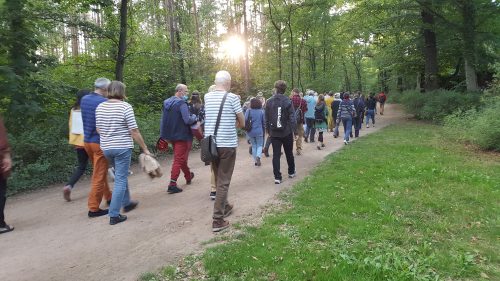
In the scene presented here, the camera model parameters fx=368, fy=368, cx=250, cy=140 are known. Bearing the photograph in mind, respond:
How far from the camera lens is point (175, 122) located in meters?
7.11

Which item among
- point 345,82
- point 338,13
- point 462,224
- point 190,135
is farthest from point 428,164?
point 345,82

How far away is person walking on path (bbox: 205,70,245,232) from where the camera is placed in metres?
5.23

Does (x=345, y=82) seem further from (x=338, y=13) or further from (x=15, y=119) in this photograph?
(x=15, y=119)

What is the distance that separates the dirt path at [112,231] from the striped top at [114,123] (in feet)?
4.16

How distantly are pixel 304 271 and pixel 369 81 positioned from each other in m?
53.6

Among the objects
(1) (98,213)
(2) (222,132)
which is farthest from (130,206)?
(2) (222,132)

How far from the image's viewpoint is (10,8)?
331 inches

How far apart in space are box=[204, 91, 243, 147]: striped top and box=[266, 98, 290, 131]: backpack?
245 cm

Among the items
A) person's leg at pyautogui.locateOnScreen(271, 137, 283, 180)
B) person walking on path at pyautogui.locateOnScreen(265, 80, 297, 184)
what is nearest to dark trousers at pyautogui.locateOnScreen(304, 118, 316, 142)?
person walking on path at pyautogui.locateOnScreen(265, 80, 297, 184)

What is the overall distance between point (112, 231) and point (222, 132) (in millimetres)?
2145

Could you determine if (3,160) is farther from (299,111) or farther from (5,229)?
(299,111)

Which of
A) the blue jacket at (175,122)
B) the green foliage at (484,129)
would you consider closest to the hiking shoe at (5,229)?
the blue jacket at (175,122)

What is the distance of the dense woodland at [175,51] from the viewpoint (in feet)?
29.1

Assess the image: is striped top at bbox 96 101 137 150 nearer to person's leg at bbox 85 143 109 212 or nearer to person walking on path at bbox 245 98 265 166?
person's leg at bbox 85 143 109 212
